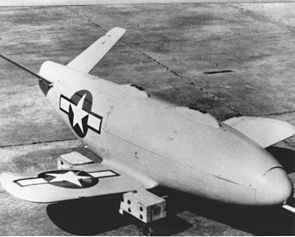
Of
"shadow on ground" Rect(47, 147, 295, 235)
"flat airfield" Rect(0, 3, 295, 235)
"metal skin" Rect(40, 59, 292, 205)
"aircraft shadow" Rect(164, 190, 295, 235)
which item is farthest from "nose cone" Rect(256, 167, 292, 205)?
"aircraft shadow" Rect(164, 190, 295, 235)

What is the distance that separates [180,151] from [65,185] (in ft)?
8.41

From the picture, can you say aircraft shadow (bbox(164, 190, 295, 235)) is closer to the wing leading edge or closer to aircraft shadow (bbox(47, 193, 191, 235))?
aircraft shadow (bbox(47, 193, 191, 235))

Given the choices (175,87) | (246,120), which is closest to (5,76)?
(175,87)

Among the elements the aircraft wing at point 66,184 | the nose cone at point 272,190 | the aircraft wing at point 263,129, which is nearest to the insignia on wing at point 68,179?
the aircraft wing at point 66,184

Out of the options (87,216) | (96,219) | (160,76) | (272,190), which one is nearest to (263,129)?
(272,190)

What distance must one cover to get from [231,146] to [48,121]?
26.8ft

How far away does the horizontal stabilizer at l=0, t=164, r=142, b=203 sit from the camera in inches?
451

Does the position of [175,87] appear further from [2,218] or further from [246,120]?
[2,218]

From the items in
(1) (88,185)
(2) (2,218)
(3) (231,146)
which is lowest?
(2) (2,218)

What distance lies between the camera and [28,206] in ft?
44.0

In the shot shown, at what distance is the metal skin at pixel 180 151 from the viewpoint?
11344 mm

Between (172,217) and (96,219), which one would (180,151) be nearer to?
(172,217)

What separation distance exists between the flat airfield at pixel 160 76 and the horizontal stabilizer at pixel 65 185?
0.96 m

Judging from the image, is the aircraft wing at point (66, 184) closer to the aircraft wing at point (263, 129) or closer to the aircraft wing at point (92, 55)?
the aircraft wing at point (263, 129)
